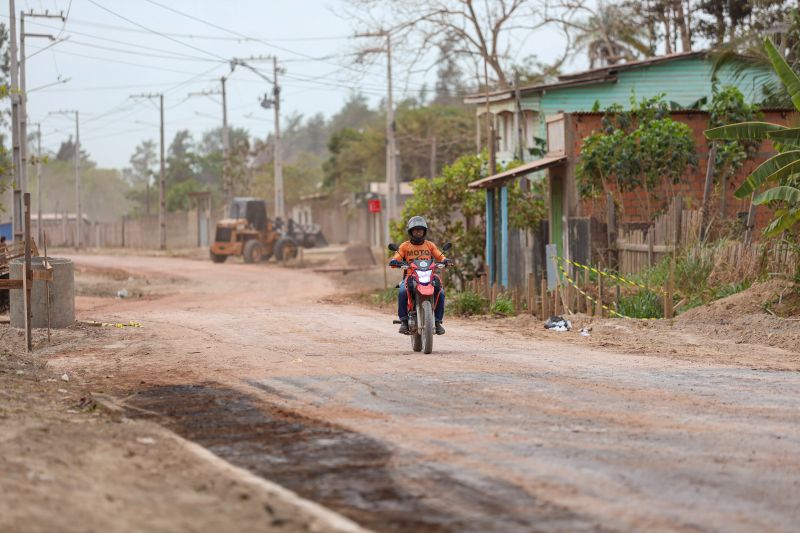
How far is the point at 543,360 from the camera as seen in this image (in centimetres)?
1352

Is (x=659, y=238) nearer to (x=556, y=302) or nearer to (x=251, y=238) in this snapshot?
(x=556, y=302)

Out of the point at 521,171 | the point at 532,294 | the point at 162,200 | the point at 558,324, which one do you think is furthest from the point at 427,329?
the point at 162,200

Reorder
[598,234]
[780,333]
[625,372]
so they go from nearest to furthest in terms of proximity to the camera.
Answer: [625,372]
[780,333]
[598,234]

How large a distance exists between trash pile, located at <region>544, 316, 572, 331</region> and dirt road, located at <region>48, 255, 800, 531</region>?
1.45 meters

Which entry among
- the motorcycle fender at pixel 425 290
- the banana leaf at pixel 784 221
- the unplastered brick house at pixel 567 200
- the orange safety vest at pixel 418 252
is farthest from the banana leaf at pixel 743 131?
the motorcycle fender at pixel 425 290

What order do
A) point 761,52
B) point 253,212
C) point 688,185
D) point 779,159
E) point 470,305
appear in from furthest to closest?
1. point 253,212
2. point 688,185
3. point 761,52
4. point 470,305
5. point 779,159

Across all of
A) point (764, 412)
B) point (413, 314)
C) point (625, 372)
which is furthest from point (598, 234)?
point (764, 412)

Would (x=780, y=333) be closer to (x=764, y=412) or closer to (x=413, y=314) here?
(x=413, y=314)

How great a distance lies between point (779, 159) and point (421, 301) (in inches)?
247

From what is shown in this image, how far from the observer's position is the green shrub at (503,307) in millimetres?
21984

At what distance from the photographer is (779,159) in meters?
17.4

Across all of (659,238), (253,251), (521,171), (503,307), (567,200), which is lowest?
(503,307)

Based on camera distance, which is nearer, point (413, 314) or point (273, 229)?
point (413, 314)

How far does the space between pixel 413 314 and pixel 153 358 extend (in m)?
3.21
